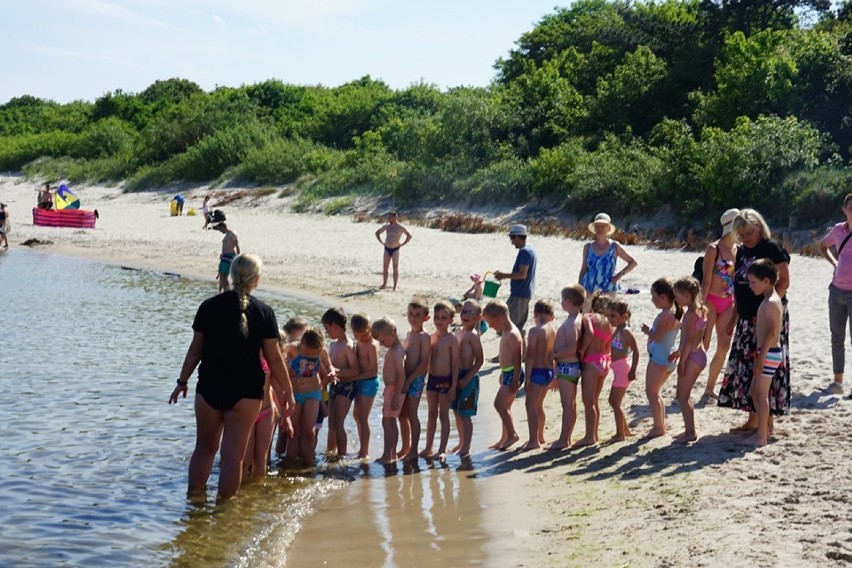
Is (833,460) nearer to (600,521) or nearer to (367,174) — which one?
(600,521)

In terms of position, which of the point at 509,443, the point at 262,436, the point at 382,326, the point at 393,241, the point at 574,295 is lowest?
the point at 509,443

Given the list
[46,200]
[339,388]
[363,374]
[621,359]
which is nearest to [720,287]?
[621,359]

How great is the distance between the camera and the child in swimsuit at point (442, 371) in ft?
26.2

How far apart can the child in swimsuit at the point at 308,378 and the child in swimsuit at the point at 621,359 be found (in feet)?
7.28

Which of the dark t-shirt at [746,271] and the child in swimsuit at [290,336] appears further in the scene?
the child in swimsuit at [290,336]

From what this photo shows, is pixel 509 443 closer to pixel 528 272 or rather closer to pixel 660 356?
pixel 660 356

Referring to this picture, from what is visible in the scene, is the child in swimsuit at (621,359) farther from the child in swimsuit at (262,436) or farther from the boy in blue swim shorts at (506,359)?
the child in swimsuit at (262,436)

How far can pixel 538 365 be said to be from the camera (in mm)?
8195

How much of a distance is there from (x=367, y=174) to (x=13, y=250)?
11.6m

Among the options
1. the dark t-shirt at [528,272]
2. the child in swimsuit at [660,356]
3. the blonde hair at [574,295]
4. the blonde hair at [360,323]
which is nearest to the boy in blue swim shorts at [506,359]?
the blonde hair at [574,295]

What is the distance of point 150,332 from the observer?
1567cm

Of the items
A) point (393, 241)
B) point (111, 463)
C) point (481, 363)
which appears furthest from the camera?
point (393, 241)

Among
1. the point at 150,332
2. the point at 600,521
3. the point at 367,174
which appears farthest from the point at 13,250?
the point at 600,521

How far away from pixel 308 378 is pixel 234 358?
155 cm
